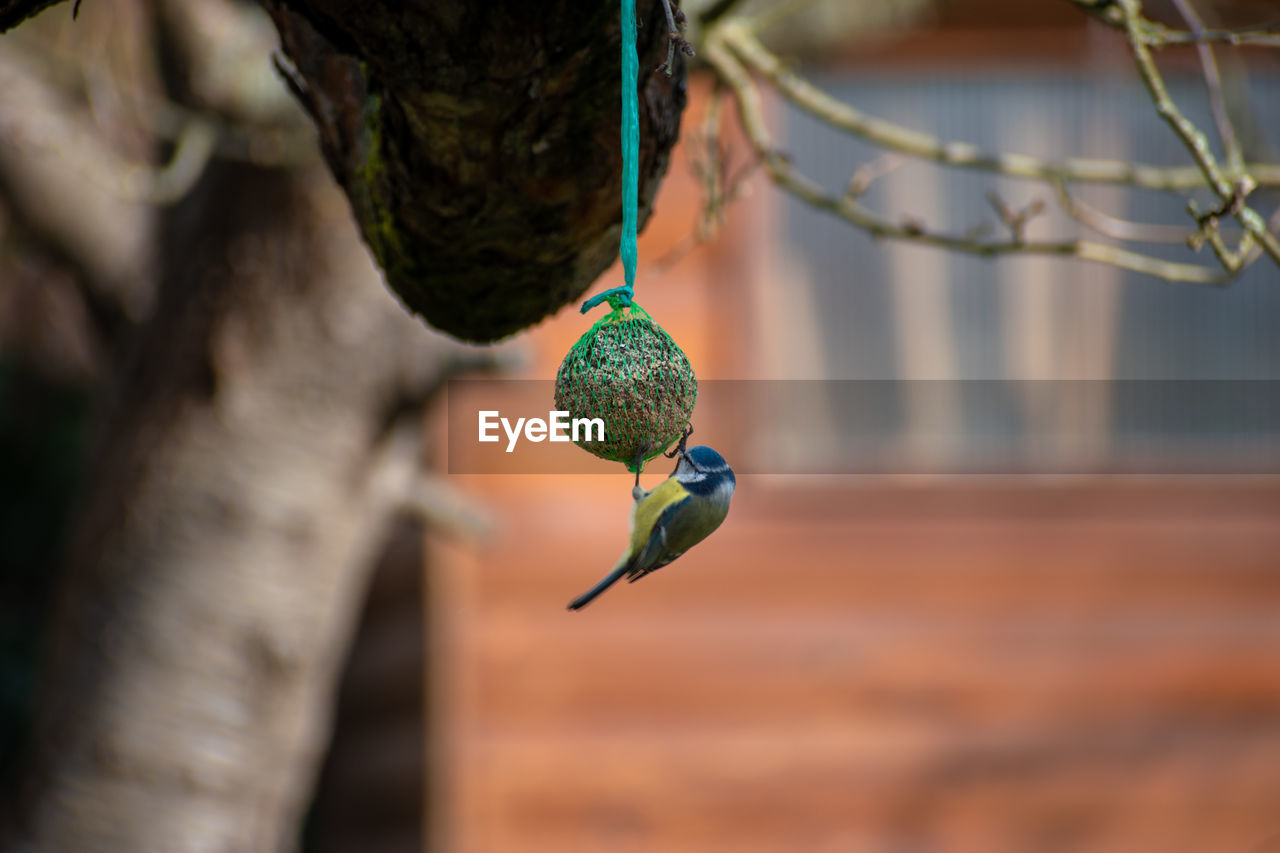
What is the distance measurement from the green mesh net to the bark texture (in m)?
0.13

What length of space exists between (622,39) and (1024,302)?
326cm

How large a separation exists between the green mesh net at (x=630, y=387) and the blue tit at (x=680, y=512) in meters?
0.03

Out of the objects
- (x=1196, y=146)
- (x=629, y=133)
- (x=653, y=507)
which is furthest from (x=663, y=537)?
(x=1196, y=146)

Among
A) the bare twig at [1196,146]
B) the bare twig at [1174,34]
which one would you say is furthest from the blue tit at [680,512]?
the bare twig at [1174,34]

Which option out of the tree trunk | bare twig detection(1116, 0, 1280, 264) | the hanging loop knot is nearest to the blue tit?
the hanging loop knot

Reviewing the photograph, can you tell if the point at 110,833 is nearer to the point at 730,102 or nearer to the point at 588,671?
the point at 588,671

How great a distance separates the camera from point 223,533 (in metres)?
2.48

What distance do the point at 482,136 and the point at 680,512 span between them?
12.3 inches

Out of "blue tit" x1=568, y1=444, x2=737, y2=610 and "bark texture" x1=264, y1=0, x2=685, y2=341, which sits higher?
"bark texture" x1=264, y1=0, x2=685, y2=341

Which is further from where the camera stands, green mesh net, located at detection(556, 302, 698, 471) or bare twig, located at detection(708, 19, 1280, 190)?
bare twig, located at detection(708, 19, 1280, 190)

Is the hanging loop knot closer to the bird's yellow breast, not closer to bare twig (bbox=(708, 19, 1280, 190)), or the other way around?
the bird's yellow breast

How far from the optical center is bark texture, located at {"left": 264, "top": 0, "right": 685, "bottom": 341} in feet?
2.98

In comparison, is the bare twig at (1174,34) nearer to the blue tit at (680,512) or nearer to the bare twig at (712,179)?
the bare twig at (712,179)

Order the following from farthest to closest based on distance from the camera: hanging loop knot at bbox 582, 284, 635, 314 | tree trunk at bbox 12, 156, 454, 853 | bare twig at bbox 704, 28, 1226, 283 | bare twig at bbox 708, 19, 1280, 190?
tree trunk at bbox 12, 156, 454, 853
bare twig at bbox 708, 19, 1280, 190
bare twig at bbox 704, 28, 1226, 283
hanging loop knot at bbox 582, 284, 635, 314
